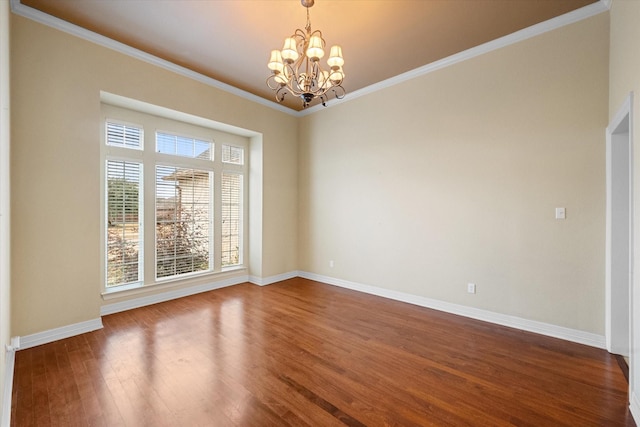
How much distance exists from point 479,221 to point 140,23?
460 cm

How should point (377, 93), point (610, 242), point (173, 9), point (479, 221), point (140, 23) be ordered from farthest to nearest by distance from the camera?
point (377, 93)
point (479, 221)
point (140, 23)
point (173, 9)
point (610, 242)

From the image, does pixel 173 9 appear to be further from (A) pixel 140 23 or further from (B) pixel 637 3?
(B) pixel 637 3

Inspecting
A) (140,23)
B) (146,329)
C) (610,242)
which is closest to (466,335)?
(610,242)

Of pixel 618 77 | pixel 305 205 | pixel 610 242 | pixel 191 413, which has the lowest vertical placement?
pixel 191 413

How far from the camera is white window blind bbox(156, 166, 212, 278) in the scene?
167 inches

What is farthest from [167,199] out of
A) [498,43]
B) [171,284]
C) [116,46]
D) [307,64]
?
[498,43]

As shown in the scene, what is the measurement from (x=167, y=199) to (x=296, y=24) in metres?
3.11

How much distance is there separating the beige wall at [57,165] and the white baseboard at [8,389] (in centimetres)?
33

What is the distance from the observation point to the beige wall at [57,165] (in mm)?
2750

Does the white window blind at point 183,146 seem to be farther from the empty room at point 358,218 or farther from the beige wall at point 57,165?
the beige wall at point 57,165

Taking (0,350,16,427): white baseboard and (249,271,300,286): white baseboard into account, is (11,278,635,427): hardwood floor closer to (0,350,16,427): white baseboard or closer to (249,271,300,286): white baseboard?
(0,350,16,427): white baseboard

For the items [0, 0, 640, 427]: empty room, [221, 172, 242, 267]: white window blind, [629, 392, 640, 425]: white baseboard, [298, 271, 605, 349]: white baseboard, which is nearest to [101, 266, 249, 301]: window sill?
[0, 0, 640, 427]: empty room

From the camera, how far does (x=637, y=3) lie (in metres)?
1.99

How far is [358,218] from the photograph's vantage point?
4.77 m
